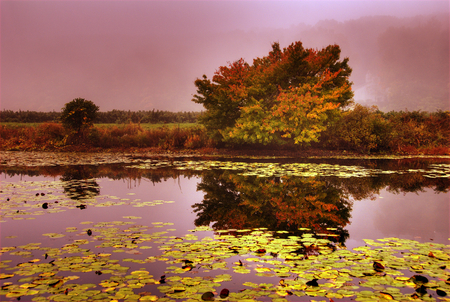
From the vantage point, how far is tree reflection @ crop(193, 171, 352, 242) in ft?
19.1

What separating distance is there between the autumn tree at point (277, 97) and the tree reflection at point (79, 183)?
1106 cm

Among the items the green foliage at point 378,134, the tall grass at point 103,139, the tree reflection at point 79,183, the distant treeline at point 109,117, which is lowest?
the tree reflection at point 79,183

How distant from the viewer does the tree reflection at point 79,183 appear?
8.30 m

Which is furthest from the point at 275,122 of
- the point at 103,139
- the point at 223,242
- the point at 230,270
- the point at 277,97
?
the point at 230,270

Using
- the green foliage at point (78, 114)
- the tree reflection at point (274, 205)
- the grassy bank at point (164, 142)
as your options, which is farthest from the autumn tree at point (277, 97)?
the tree reflection at point (274, 205)

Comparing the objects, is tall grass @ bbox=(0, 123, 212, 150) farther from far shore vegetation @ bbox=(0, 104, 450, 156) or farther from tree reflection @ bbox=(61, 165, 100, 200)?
tree reflection @ bbox=(61, 165, 100, 200)

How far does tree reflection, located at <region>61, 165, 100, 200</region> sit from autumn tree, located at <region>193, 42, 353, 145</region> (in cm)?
1106

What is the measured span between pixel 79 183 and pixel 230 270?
329 inches

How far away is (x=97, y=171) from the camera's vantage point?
1295 cm

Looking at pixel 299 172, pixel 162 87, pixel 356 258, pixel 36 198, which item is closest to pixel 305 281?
pixel 356 258

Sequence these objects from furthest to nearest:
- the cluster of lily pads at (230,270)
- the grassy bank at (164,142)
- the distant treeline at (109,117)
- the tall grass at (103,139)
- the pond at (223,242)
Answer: the distant treeline at (109,117)
the tall grass at (103,139)
the grassy bank at (164,142)
the pond at (223,242)
the cluster of lily pads at (230,270)

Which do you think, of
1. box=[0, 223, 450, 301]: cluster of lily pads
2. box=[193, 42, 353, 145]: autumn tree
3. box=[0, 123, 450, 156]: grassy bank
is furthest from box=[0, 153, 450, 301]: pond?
box=[0, 123, 450, 156]: grassy bank

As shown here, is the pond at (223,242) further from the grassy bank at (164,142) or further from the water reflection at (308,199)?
the grassy bank at (164,142)

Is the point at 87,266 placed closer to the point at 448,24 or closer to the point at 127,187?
the point at 127,187
